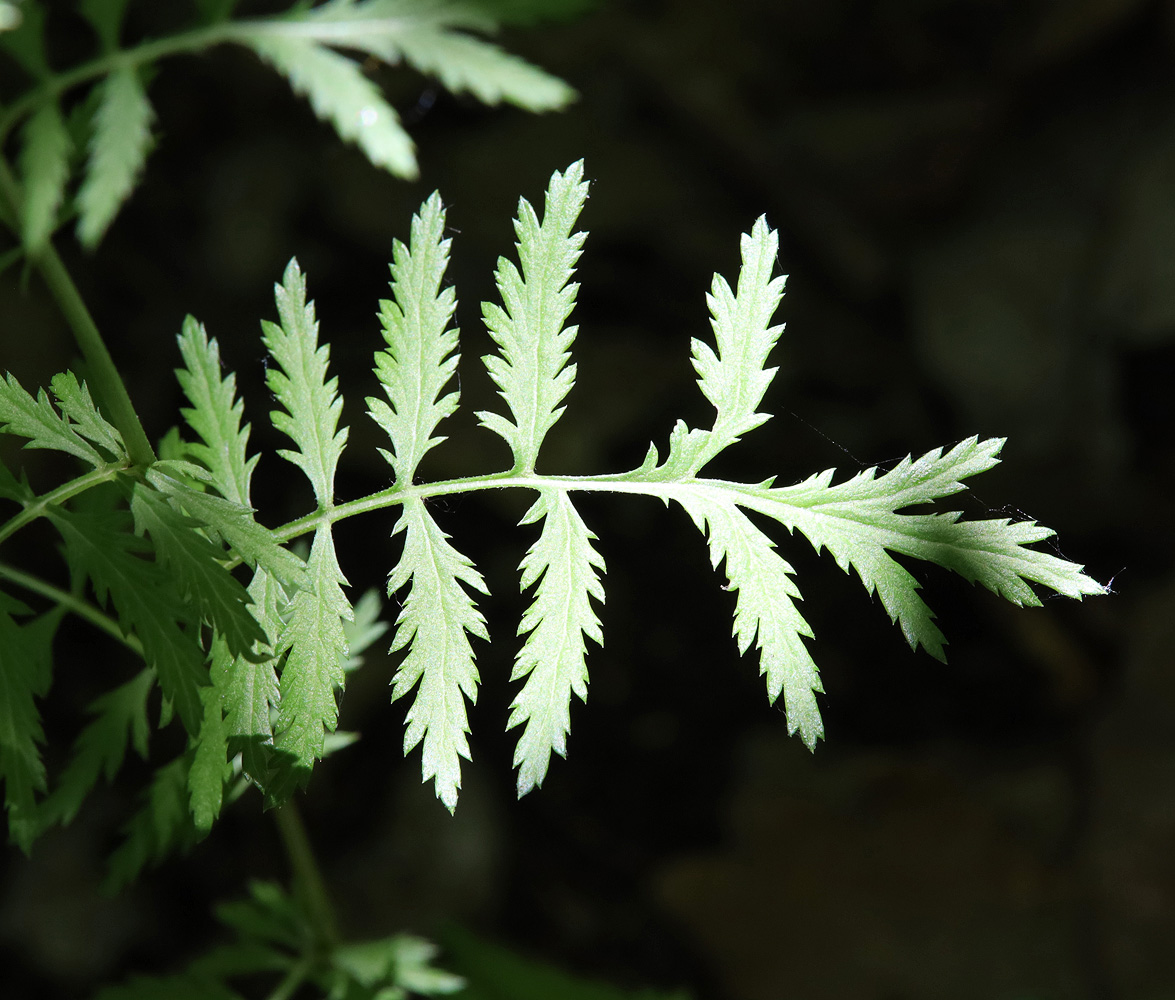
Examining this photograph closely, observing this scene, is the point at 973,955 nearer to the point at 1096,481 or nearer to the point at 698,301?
the point at 1096,481

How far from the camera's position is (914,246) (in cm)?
395

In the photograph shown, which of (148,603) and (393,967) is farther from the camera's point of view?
(393,967)

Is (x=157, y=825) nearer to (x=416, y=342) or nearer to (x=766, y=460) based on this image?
(x=416, y=342)

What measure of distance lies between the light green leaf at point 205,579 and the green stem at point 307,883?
67 centimetres

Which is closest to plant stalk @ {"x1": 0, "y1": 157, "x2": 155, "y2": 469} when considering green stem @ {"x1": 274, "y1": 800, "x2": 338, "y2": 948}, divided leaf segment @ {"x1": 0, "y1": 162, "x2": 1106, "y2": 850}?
divided leaf segment @ {"x1": 0, "y1": 162, "x2": 1106, "y2": 850}

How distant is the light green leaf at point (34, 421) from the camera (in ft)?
3.35

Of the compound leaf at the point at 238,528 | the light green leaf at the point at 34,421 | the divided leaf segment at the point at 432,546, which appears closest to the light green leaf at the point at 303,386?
the divided leaf segment at the point at 432,546

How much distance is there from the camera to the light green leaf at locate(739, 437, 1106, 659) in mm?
997

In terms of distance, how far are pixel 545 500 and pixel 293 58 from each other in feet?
1.89

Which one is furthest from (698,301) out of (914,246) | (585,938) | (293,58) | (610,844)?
(293,58)

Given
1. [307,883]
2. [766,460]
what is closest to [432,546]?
[307,883]

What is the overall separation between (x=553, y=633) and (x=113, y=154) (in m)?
0.66

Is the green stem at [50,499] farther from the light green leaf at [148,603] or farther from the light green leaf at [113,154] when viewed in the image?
the light green leaf at [113,154]

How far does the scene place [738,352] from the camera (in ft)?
3.56
